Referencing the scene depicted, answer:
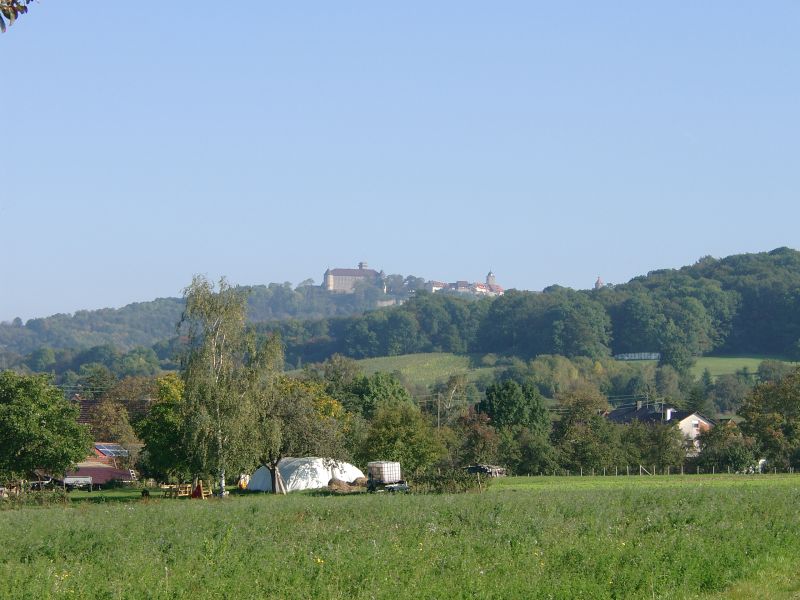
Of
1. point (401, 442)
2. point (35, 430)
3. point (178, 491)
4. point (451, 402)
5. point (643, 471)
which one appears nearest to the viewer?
point (35, 430)

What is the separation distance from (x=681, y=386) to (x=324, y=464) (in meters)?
113

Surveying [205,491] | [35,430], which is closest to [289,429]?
[205,491]

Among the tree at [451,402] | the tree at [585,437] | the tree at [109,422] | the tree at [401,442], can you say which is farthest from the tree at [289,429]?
the tree at [109,422]

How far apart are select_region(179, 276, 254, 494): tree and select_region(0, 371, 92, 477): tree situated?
6.46 m

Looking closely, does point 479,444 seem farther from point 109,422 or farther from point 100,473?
point 109,422

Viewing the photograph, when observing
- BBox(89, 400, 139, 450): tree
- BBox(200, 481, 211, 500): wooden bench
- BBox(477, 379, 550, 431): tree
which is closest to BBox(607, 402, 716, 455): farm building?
BBox(477, 379, 550, 431): tree

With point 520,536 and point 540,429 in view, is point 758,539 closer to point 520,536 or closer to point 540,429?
point 520,536

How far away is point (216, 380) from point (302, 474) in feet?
34.9

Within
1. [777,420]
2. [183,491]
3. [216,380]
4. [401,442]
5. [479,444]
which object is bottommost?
[183,491]

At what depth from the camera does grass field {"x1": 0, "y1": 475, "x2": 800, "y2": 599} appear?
20016mm

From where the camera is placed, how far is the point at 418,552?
2366cm

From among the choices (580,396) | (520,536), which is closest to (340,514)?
A: (520,536)

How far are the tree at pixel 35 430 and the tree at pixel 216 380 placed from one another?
6457mm

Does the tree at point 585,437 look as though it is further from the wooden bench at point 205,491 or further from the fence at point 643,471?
the wooden bench at point 205,491
